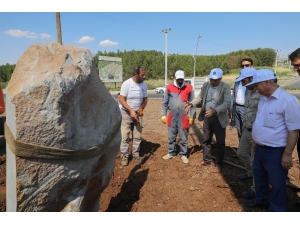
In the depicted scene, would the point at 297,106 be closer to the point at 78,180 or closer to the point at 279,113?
the point at 279,113

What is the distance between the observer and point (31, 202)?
180 cm

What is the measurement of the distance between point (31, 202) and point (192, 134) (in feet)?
17.6

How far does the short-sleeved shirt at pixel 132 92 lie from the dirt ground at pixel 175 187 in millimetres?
1037

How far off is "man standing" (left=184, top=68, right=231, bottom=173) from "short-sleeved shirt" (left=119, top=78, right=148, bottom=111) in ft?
2.67

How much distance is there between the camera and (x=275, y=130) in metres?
2.46

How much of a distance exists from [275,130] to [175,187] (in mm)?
1601

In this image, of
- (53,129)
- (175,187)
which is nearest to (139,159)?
(175,187)

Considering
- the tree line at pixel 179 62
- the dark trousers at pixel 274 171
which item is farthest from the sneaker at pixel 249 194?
the tree line at pixel 179 62

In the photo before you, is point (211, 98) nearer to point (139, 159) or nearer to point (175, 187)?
point (175, 187)

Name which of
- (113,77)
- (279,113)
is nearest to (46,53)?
(279,113)

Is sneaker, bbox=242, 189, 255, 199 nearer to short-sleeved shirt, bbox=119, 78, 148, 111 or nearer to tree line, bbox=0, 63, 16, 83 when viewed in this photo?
short-sleeved shirt, bbox=119, 78, 148, 111

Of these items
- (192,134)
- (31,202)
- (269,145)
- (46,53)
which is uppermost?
(46,53)

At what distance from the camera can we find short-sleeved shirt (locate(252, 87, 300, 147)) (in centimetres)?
235

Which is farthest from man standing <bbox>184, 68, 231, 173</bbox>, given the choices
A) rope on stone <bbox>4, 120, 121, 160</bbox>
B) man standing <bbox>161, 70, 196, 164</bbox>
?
rope on stone <bbox>4, 120, 121, 160</bbox>
